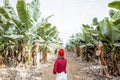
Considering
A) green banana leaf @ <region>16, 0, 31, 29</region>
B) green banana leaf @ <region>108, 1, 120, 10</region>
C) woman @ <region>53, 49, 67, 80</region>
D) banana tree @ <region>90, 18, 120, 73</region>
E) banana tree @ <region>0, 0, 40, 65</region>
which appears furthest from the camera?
banana tree @ <region>0, 0, 40, 65</region>

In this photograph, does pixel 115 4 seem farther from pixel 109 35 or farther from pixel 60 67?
pixel 109 35

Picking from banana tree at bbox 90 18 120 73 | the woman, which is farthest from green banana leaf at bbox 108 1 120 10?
banana tree at bbox 90 18 120 73

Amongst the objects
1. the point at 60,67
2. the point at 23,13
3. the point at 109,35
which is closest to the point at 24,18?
the point at 23,13

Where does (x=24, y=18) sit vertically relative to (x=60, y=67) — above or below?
above

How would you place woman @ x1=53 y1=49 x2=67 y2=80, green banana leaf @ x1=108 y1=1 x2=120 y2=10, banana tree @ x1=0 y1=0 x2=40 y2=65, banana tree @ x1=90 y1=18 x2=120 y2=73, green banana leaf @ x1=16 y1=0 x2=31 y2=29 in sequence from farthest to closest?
1. banana tree @ x1=0 y1=0 x2=40 y2=65
2. green banana leaf @ x1=16 y1=0 x2=31 y2=29
3. banana tree @ x1=90 y1=18 x2=120 y2=73
4. green banana leaf @ x1=108 y1=1 x2=120 y2=10
5. woman @ x1=53 y1=49 x2=67 y2=80

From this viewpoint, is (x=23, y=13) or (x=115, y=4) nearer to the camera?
(x=115, y=4)

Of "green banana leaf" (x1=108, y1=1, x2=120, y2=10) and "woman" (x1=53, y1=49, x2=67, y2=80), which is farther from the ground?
"green banana leaf" (x1=108, y1=1, x2=120, y2=10)

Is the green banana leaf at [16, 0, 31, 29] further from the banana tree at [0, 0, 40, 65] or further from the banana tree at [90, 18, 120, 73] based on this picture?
the banana tree at [90, 18, 120, 73]

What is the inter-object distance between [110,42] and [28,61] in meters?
4.95

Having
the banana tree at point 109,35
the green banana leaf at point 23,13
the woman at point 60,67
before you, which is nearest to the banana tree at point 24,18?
the green banana leaf at point 23,13

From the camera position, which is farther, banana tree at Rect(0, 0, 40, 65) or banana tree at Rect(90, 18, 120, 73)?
banana tree at Rect(0, 0, 40, 65)

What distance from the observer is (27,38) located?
12.6 meters

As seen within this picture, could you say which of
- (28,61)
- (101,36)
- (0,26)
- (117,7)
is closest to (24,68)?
(28,61)

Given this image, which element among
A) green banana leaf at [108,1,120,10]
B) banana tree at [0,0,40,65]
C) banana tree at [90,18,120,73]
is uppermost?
banana tree at [0,0,40,65]
